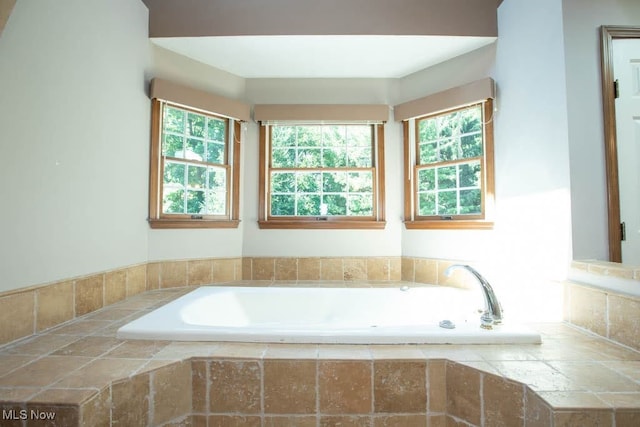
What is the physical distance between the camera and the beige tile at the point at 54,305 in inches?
56.6

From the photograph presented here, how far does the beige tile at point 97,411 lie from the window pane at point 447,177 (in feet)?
8.05

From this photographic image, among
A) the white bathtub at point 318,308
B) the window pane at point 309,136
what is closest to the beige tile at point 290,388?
the white bathtub at point 318,308

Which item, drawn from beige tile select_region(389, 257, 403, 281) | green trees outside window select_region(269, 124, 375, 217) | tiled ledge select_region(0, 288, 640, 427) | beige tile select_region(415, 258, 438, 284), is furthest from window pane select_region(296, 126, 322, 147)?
tiled ledge select_region(0, 288, 640, 427)

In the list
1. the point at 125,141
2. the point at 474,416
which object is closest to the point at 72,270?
the point at 125,141

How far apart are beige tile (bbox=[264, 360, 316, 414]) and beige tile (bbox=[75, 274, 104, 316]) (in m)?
1.27

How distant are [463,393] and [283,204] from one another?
6.58 feet

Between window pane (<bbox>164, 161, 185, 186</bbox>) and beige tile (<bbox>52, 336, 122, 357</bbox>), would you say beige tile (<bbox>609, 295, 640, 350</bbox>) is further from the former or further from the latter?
window pane (<bbox>164, 161, 185, 186</bbox>)

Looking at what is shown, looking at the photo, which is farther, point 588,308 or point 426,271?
point 426,271

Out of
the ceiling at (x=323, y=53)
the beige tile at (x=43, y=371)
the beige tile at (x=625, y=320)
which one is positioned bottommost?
the beige tile at (x=43, y=371)

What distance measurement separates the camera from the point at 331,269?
8.64 feet

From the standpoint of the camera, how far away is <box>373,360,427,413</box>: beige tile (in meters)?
1.12

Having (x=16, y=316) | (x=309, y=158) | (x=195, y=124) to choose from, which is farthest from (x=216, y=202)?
(x=16, y=316)

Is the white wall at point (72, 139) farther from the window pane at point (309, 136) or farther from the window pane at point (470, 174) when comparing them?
the window pane at point (470, 174)
